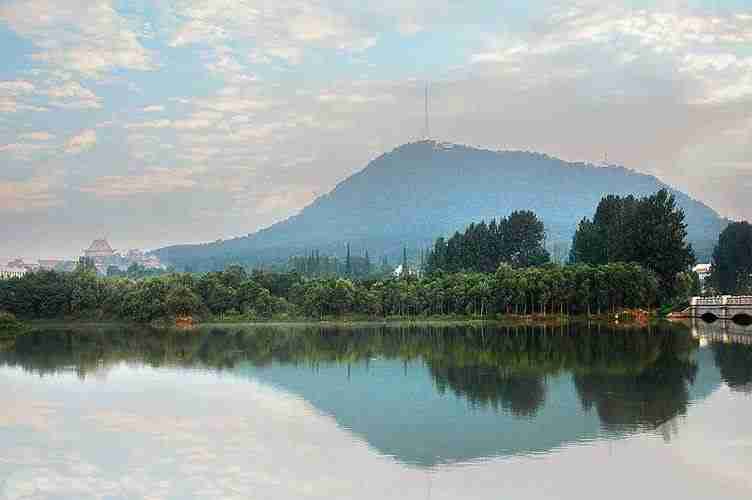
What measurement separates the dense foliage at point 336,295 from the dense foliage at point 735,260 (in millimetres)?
13014

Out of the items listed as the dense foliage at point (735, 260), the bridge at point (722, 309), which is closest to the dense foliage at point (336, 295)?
the bridge at point (722, 309)

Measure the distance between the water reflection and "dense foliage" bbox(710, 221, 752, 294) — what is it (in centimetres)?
2345

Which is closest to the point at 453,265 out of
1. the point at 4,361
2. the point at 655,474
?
the point at 4,361

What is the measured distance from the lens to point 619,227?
198ft

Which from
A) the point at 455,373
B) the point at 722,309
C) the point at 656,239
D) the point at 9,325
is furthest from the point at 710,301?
the point at 9,325

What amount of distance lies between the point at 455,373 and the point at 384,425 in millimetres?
8783

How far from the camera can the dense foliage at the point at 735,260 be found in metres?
66.8

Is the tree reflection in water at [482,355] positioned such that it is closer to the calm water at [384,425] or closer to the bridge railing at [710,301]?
the calm water at [384,425]

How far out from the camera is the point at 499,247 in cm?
7356

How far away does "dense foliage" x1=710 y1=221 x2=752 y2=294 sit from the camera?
66812mm

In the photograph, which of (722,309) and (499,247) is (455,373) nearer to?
(722,309)

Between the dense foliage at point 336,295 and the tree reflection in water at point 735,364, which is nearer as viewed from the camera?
the tree reflection in water at point 735,364

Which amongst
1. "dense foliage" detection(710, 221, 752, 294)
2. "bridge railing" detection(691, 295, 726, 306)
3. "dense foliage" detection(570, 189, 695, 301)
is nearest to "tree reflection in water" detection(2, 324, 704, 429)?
"bridge railing" detection(691, 295, 726, 306)

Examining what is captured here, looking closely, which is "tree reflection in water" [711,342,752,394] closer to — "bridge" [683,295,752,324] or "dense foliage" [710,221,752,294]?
"bridge" [683,295,752,324]
